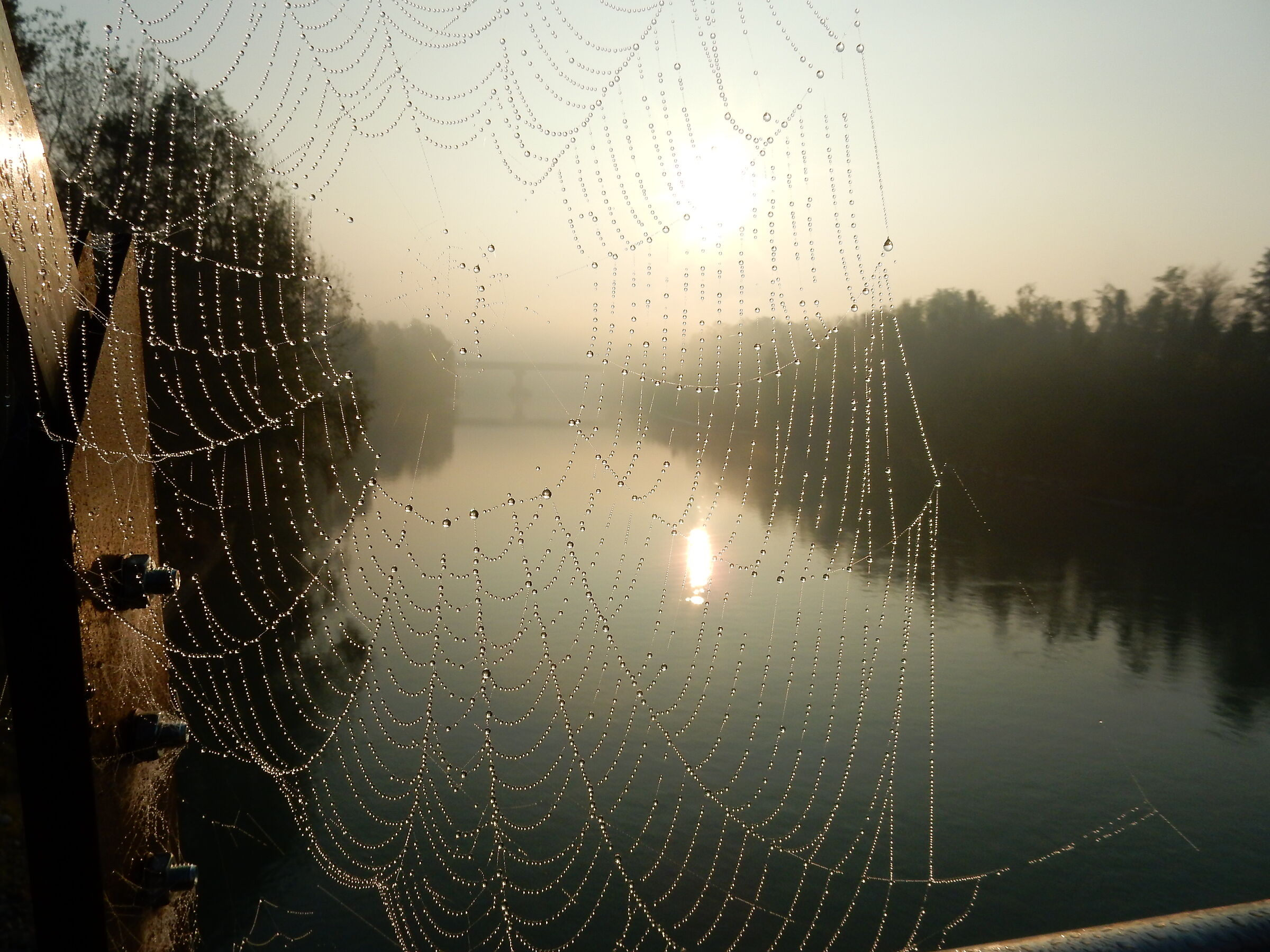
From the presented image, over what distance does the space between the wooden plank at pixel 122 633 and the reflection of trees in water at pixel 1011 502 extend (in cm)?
939

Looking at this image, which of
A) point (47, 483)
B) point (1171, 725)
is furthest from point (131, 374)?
point (1171, 725)

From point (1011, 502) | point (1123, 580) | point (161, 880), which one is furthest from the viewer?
point (1011, 502)

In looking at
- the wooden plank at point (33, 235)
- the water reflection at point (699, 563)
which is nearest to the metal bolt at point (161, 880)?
the wooden plank at point (33, 235)

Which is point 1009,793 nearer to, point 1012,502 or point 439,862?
point 439,862

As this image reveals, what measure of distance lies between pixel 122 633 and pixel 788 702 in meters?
10.1

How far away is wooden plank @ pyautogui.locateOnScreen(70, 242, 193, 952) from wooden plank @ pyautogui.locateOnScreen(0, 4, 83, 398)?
129mm

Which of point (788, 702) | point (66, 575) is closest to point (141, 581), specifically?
point (66, 575)

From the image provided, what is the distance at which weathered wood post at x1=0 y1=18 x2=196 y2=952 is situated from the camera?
6.06 ft

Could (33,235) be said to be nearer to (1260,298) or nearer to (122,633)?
(122,633)

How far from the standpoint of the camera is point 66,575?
6.15ft

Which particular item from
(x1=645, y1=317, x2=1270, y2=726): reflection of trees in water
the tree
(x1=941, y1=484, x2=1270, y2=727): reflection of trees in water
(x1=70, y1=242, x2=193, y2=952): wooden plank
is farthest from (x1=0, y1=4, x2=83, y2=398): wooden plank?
the tree

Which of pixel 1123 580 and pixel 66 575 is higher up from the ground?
pixel 66 575

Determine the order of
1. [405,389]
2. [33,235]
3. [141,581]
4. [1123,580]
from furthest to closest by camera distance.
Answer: [1123,580]
[405,389]
[141,581]
[33,235]

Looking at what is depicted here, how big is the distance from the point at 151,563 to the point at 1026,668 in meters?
14.5
